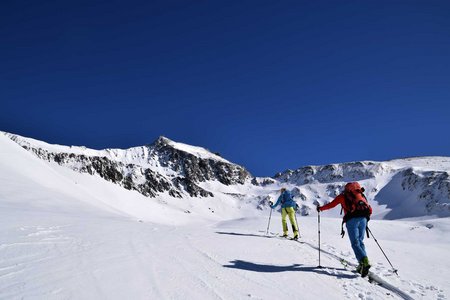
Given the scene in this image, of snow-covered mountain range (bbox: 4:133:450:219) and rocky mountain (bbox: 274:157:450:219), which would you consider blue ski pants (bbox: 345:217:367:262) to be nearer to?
snow-covered mountain range (bbox: 4:133:450:219)

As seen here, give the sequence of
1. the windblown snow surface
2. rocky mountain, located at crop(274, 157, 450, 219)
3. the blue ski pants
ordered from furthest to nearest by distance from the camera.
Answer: rocky mountain, located at crop(274, 157, 450, 219) → the blue ski pants → the windblown snow surface

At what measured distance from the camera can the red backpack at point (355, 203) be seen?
28.5 ft

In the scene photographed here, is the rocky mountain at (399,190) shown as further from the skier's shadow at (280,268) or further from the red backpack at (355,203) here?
the skier's shadow at (280,268)

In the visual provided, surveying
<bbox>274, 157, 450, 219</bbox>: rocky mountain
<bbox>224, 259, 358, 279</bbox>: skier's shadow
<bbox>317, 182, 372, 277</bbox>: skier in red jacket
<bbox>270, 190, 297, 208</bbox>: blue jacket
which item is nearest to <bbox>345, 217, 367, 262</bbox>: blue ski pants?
A: <bbox>317, 182, 372, 277</bbox>: skier in red jacket

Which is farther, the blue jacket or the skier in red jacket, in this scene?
the blue jacket

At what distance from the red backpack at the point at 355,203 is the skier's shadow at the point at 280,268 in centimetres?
146

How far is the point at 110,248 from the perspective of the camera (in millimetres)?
8805

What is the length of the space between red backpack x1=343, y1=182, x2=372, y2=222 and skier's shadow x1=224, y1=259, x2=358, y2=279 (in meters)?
1.46

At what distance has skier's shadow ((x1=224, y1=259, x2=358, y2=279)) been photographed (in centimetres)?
796

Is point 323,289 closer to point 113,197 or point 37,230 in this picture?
point 37,230

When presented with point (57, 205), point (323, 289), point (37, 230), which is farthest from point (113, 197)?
point (323, 289)

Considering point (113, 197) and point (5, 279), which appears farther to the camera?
point (113, 197)

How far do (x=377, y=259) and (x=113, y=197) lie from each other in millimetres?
94967

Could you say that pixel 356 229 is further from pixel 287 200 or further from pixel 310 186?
pixel 310 186
